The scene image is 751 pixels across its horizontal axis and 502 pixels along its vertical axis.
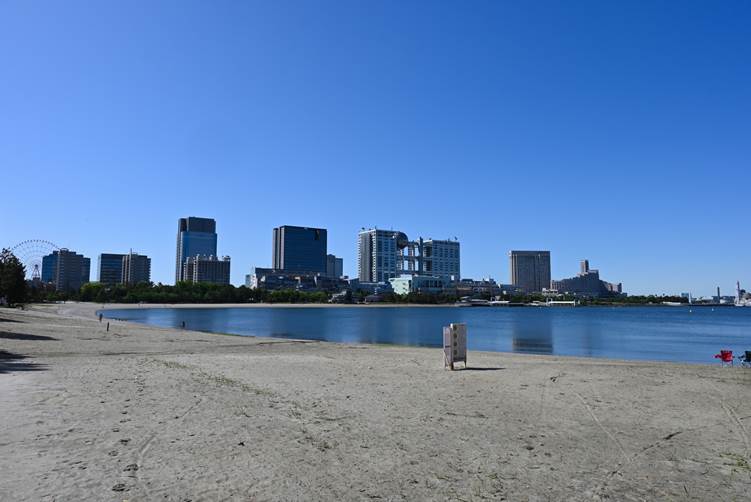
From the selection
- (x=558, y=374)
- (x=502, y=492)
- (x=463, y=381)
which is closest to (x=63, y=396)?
(x=502, y=492)

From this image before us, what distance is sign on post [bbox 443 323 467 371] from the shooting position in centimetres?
2246

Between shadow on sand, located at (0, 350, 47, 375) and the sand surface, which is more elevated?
shadow on sand, located at (0, 350, 47, 375)

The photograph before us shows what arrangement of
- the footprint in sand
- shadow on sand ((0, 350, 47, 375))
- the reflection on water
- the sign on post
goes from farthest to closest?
the reflection on water, the sign on post, shadow on sand ((0, 350, 47, 375)), the footprint in sand

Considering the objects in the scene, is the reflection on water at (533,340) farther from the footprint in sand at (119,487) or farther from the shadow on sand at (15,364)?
the footprint in sand at (119,487)

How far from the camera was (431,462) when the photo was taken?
8.64 m

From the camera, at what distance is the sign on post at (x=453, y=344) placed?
2246cm

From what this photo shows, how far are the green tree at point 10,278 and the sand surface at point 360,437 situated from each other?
53.1 metres

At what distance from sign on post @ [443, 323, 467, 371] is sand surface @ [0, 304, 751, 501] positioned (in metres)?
2.93

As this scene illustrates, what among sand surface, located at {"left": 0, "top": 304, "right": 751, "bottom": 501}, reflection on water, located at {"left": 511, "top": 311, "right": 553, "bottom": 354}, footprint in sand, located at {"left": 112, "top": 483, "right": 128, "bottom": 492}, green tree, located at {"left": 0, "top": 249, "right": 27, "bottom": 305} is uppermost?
green tree, located at {"left": 0, "top": 249, "right": 27, "bottom": 305}

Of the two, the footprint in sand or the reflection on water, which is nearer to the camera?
the footprint in sand

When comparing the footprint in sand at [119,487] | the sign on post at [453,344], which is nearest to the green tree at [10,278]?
the sign on post at [453,344]

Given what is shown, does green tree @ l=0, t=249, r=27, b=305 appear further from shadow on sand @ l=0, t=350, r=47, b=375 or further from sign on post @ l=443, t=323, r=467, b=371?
sign on post @ l=443, t=323, r=467, b=371

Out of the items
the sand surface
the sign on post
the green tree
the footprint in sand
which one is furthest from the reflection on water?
the green tree

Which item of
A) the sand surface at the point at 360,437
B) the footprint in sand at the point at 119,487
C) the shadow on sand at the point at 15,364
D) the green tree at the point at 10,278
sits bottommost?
the sand surface at the point at 360,437
